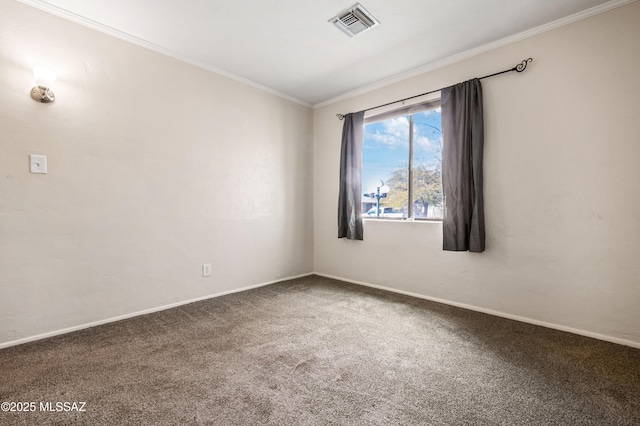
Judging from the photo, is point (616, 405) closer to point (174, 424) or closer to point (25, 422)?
point (174, 424)


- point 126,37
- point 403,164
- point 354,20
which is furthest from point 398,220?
point 126,37

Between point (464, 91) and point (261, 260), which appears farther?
point (261, 260)

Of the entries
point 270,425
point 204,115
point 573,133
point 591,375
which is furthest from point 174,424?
point 573,133

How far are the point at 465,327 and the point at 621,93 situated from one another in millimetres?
2104

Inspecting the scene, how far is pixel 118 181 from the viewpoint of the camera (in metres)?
2.51

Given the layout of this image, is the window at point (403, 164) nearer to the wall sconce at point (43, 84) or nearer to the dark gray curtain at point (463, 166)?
the dark gray curtain at point (463, 166)

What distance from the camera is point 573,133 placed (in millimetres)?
2297

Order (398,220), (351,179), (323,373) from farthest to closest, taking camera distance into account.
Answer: (351,179) < (398,220) < (323,373)

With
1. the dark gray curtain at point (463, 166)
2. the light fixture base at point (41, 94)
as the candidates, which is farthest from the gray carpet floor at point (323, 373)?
the light fixture base at point (41, 94)

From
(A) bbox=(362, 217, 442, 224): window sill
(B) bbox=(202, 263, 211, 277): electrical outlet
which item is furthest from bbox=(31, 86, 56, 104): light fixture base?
(A) bbox=(362, 217, 442, 224): window sill

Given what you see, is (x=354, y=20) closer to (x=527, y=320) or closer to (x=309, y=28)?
(x=309, y=28)

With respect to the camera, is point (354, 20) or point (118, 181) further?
point (118, 181)

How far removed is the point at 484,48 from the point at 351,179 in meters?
1.90

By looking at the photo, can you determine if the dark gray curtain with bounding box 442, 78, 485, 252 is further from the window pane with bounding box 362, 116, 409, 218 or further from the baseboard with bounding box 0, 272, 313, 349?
the baseboard with bounding box 0, 272, 313, 349
